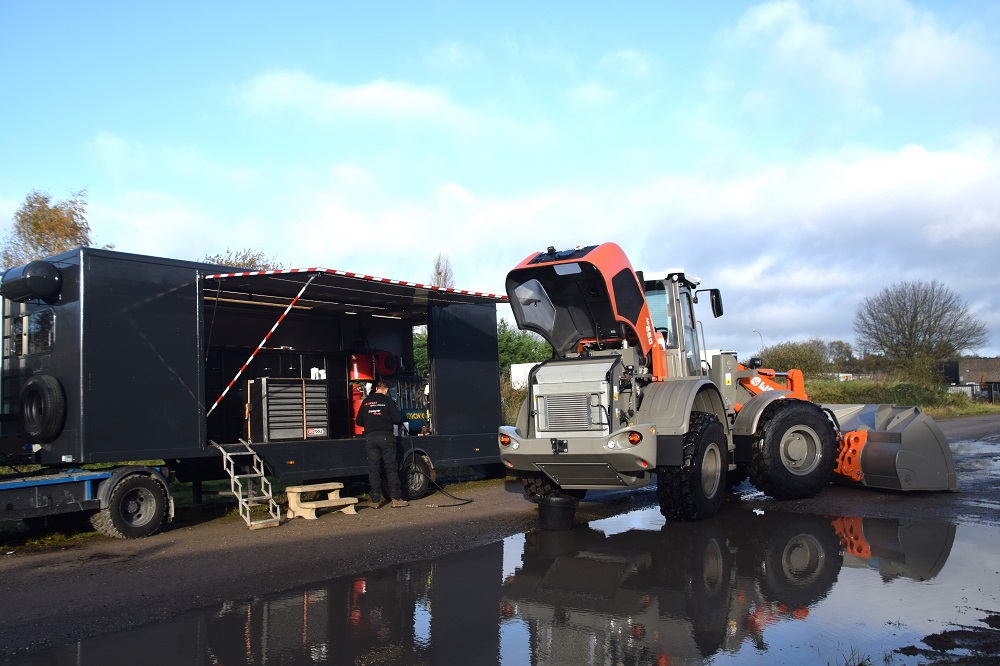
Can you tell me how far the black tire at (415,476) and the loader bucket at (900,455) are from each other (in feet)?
20.4

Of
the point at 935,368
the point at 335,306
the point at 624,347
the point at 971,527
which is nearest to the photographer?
the point at 971,527

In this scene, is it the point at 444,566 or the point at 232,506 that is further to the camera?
the point at 232,506

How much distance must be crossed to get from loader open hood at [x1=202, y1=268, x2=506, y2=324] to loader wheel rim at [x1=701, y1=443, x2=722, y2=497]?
15.5 ft

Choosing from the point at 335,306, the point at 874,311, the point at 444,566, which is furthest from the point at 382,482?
the point at 874,311

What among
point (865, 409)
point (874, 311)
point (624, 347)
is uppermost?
point (874, 311)

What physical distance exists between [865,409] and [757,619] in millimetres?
7433

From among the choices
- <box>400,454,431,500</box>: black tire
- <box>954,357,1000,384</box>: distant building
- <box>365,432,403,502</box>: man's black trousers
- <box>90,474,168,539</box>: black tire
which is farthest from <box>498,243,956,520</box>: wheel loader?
<box>954,357,1000,384</box>: distant building

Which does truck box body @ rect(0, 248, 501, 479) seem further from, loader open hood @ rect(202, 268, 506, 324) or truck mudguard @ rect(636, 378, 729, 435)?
truck mudguard @ rect(636, 378, 729, 435)

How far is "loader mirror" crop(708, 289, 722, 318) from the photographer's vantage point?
10.8m

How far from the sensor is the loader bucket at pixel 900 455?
34.9 feet

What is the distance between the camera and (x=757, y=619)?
5.60 meters

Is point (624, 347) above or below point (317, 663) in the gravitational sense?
above

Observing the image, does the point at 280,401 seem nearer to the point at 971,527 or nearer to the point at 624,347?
the point at 624,347

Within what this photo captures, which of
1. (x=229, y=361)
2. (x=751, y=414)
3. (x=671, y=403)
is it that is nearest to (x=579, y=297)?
(x=671, y=403)
